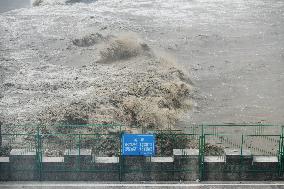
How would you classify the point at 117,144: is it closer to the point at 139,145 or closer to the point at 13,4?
the point at 139,145

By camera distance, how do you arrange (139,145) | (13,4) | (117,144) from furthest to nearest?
(13,4) < (117,144) < (139,145)

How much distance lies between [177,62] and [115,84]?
10.2 metres

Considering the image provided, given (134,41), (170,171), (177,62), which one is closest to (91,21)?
(134,41)

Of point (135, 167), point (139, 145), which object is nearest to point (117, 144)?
point (135, 167)

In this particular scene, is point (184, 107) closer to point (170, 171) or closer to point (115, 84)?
point (115, 84)

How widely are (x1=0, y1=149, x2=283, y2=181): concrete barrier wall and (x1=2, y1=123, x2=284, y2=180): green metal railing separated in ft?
0.12

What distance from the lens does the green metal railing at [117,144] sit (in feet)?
62.7

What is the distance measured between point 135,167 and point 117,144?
2.68 metres

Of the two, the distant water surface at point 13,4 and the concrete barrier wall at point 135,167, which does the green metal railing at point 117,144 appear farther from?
the distant water surface at point 13,4

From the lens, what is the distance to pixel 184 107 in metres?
31.2

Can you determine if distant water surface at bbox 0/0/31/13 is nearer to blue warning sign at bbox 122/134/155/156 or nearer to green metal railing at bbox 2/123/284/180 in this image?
green metal railing at bbox 2/123/284/180

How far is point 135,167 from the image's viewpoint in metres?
19.2

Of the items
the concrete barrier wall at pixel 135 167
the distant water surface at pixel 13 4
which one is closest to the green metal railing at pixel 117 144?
the concrete barrier wall at pixel 135 167

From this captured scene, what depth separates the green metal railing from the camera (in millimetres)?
19125
